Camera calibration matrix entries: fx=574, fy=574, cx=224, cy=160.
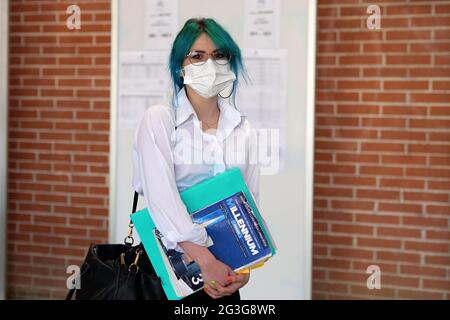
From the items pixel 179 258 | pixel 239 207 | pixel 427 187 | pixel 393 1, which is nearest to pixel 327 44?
pixel 393 1

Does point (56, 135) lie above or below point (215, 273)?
above

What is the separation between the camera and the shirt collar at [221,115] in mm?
1863

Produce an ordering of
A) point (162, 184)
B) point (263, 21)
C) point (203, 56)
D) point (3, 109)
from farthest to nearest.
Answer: point (3, 109) → point (263, 21) → point (203, 56) → point (162, 184)

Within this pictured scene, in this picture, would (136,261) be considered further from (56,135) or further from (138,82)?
(56,135)

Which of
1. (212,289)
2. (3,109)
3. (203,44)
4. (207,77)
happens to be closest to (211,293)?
(212,289)

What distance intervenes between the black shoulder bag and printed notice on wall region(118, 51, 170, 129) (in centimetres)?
94

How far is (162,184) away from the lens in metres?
1.76

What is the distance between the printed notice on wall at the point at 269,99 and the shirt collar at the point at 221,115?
0.48 m

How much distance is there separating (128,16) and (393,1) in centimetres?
119

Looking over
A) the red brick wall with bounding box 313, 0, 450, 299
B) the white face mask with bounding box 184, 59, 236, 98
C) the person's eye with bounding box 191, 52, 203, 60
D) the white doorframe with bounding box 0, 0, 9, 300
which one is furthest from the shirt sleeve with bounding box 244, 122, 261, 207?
the white doorframe with bounding box 0, 0, 9, 300

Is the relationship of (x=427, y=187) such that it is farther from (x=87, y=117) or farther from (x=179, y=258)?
(x=87, y=117)

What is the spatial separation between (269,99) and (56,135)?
43.1 inches

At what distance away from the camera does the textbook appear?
1.81 m

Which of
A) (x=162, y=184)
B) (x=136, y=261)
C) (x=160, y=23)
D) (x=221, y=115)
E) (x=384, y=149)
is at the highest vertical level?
(x=160, y=23)
